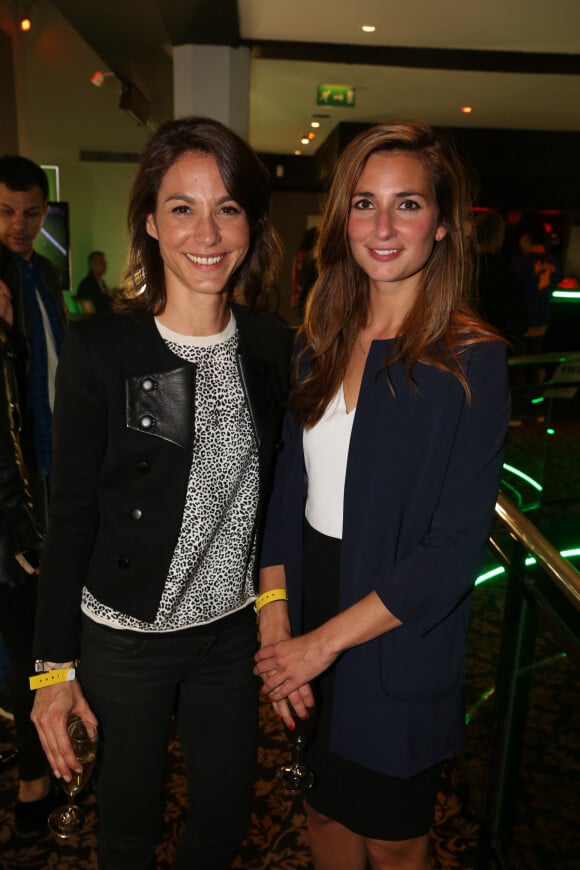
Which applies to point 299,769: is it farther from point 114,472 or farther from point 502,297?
point 502,297

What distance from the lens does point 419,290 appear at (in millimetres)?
1503

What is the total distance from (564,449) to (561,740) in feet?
8.65

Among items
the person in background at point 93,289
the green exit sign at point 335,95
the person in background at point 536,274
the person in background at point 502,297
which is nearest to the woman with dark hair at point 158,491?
the person in background at point 502,297

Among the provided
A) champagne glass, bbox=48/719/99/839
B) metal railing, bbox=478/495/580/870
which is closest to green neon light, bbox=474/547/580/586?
metal railing, bbox=478/495/580/870

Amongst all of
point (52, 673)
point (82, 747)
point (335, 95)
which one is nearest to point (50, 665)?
point (52, 673)

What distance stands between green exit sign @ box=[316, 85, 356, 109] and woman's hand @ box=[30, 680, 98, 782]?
884 cm

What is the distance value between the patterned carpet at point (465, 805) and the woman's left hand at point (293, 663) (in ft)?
0.97

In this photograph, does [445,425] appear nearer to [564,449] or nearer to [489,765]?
[489,765]

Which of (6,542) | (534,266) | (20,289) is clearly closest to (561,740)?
(6,542)

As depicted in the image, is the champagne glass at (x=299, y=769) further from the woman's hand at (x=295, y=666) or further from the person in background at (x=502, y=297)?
the person in background at (x=502, y=297)

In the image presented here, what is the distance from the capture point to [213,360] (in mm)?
1478

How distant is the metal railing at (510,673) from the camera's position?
63.9 inches

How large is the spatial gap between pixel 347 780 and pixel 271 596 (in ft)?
1.45

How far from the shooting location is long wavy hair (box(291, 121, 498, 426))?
141cm
